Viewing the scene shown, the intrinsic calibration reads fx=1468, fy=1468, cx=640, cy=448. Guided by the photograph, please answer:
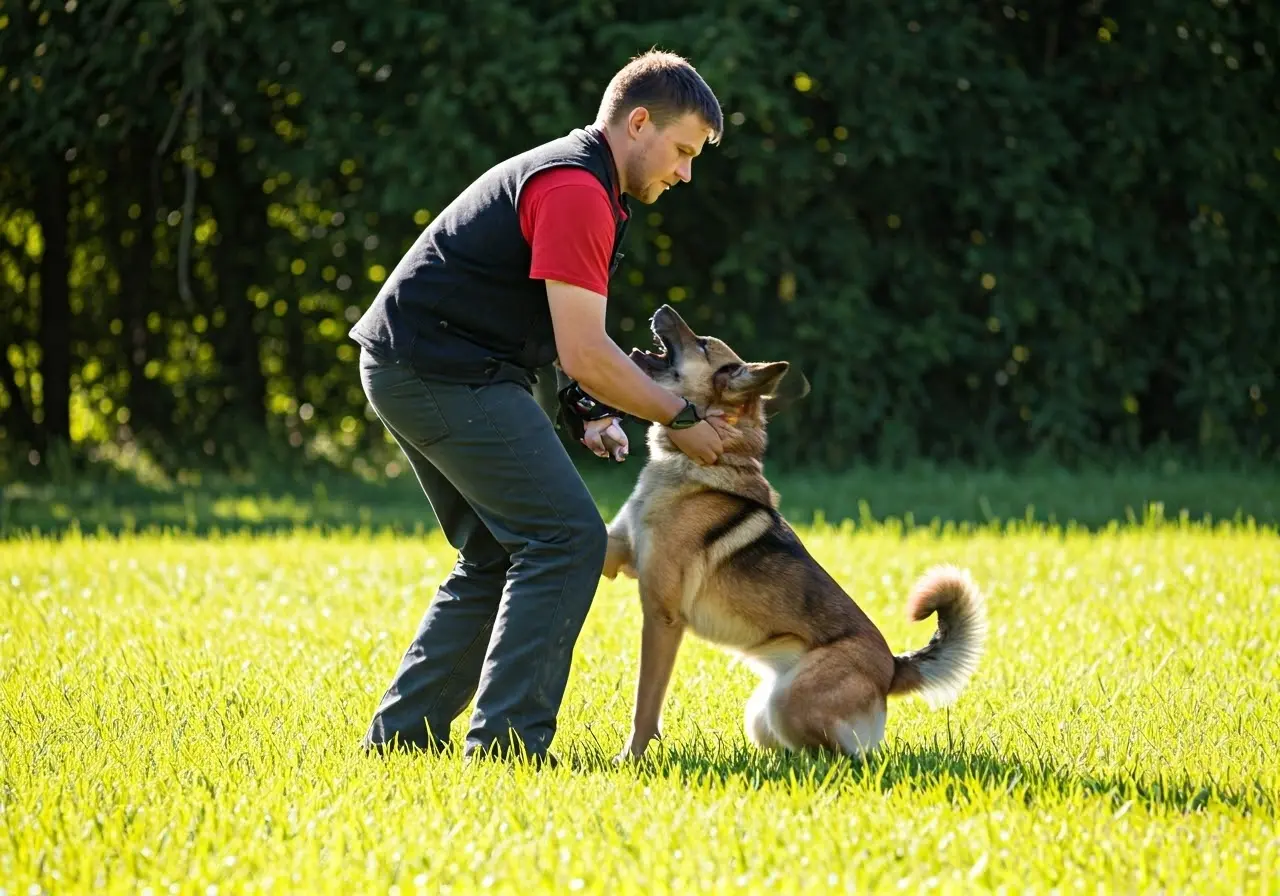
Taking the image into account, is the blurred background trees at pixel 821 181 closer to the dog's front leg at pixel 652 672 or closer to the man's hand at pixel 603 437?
the man's hand at pixel 603 437

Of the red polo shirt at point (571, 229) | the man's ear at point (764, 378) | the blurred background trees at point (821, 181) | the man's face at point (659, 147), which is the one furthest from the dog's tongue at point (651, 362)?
the blurred background trees at point (821, 181)

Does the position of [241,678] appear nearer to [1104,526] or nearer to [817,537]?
[817,537]

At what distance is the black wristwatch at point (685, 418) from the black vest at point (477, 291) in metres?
0.47

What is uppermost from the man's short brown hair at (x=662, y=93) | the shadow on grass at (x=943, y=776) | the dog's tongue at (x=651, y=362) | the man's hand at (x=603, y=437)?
the man's short brown hair at (x=662, y=93)

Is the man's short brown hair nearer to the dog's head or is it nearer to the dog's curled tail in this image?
the dog's head

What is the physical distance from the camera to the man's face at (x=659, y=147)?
4246 millimetres

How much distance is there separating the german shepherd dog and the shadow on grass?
0.39 feet

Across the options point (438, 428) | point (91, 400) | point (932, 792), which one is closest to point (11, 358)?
point (91, 400)

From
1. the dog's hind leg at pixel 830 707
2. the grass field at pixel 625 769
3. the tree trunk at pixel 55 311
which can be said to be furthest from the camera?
the tree trunk at pixel 55 311

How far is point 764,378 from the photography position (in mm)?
4855

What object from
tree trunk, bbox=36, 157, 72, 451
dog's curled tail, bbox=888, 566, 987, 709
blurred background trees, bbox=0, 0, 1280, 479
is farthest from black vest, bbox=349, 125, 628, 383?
tree trunk, bbox=36, 157, 72, 451

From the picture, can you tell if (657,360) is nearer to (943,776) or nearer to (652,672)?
(652,672)

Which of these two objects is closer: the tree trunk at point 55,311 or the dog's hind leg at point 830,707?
the dog's hind leg at point 830,707

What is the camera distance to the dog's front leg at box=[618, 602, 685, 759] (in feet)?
15.1
